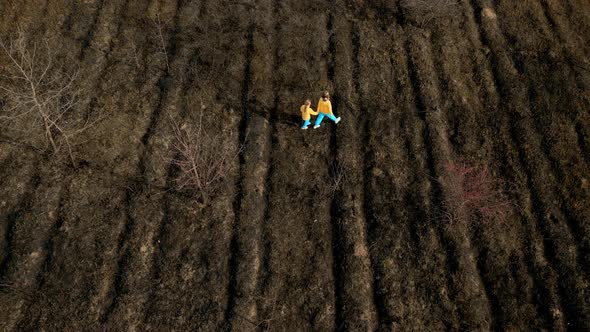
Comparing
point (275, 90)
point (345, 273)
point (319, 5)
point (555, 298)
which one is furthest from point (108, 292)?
point (319, 5)

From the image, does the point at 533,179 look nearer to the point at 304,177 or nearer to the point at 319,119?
the point at 319,119

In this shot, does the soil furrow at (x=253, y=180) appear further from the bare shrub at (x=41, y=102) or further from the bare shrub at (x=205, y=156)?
the bare shrub at (x=41, y=102)

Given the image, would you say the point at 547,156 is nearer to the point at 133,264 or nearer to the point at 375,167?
the point at 375,167

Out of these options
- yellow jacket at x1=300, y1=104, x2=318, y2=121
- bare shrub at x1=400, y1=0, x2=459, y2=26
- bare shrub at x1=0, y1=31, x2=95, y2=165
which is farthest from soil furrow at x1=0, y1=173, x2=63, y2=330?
bare shrub at x1=400, y1=0, x2=459, y2=26

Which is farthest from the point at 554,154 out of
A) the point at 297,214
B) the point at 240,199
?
the point at 240,199

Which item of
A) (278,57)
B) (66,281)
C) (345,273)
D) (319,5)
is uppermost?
(319,5)

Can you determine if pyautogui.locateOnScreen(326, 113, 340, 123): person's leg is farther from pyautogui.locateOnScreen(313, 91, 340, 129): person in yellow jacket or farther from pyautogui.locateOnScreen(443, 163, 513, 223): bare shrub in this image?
pyautogui.locateOnScreen(443, 163, 513, 223): bare shrub

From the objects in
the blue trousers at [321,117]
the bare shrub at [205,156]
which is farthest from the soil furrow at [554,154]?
the bare shrub at [205,156]
